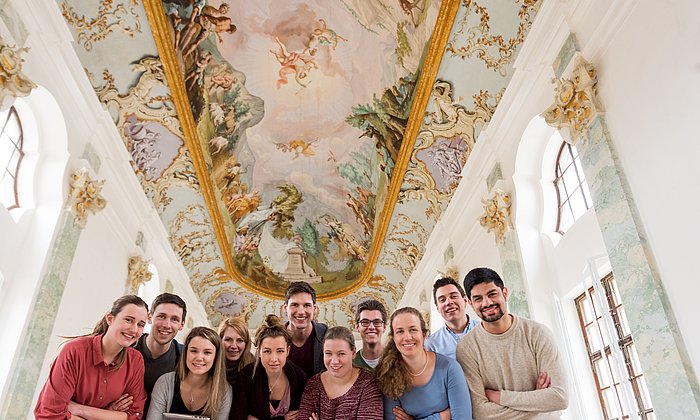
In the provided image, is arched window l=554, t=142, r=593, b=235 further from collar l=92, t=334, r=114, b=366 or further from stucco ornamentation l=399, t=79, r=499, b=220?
collar l=92, t=334, r=114, b=366

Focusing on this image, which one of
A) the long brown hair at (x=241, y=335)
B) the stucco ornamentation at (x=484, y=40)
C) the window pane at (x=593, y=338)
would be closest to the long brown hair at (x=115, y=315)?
the long brown hair at (x=241, y=335)

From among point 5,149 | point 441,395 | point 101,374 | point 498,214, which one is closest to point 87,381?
point 101,374

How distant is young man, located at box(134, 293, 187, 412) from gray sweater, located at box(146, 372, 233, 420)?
17.6 inches

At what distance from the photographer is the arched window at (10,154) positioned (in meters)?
7.95

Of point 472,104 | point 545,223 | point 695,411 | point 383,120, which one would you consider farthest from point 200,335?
point 383,120

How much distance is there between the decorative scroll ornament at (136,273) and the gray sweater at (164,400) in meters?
7.85

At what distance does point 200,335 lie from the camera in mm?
4426

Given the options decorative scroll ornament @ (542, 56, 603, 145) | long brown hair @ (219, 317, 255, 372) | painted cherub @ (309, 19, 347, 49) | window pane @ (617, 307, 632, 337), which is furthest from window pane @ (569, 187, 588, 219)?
painted cherub @ (309, 19, 347, 49)

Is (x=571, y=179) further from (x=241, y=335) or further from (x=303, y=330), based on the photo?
(x=241, y=335)

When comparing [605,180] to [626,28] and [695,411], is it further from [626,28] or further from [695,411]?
[695,411]

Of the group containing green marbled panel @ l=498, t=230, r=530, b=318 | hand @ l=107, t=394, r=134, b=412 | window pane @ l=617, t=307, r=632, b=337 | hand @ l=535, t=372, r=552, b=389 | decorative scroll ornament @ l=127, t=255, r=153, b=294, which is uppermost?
decorative scroll ornament @ l=127, t=255, r=153, b=294

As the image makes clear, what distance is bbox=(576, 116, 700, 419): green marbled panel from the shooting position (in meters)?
5.10

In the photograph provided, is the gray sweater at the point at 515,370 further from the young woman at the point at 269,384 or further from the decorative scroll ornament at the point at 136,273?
the decorative scroll ornament at the point at 136,273

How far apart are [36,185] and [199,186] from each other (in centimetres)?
529
